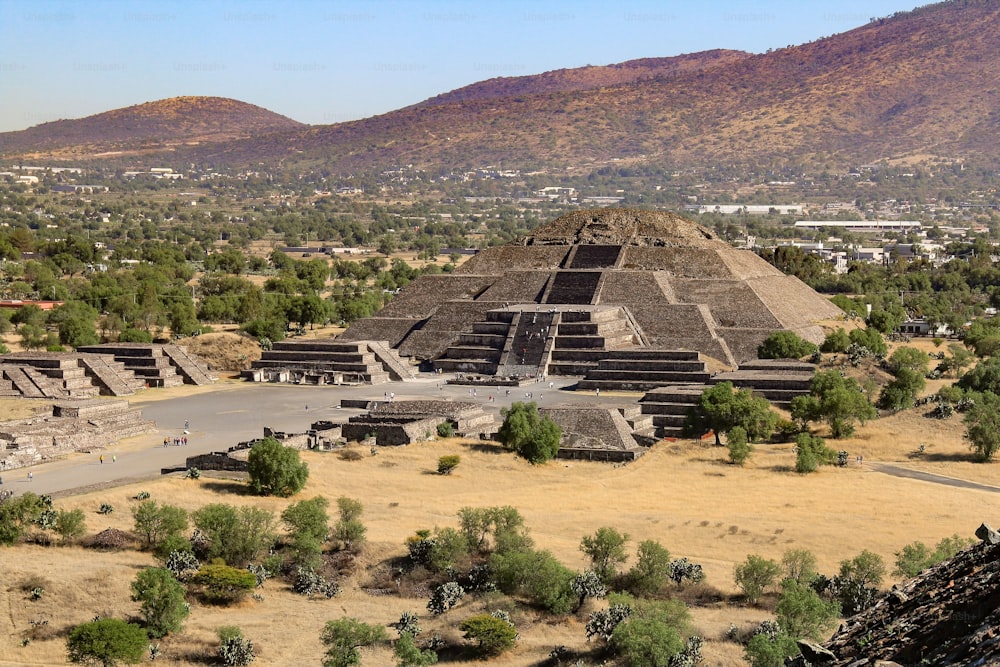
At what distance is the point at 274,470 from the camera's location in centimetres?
3888

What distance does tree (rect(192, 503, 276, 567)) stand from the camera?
32.9 m

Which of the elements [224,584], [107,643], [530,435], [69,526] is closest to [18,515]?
[69,526]

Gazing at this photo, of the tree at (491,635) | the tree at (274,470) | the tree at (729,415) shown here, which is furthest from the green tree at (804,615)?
the tree at (729,415)

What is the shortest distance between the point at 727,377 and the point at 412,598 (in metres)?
29.3

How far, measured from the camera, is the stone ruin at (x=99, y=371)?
5962 cm

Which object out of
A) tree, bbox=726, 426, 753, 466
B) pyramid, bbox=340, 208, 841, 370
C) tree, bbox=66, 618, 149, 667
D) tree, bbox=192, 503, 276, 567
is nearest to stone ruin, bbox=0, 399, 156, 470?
tree, bbox=192, 503, 276, 567

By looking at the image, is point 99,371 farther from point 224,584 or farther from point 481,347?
point 224,584

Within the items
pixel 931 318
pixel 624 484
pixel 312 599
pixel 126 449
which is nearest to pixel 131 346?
pixel 126 449

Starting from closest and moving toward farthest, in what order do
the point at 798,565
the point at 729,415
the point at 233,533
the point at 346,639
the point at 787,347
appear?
the point at 346,639, the point at 798,565, the point at 233,533, the point at 729,415, the point at 787,347

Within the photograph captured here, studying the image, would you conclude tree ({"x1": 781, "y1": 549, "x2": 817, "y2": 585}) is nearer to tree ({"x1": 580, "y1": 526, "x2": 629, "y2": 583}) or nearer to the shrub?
tree ({"x1": 580, "y1": 526, "x2": 629, "y2": 583})

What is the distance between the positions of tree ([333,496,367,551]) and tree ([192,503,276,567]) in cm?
166

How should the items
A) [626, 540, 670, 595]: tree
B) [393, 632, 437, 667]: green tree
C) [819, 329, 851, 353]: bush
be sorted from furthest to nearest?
1. [819, 329, 851, 353]: bush
2. [626, 540, 670, 595]: tree
3. [393, 632, 437, 667]: green tree

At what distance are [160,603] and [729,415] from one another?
26.0 meters

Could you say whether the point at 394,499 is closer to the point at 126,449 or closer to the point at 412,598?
the point at 412,598
